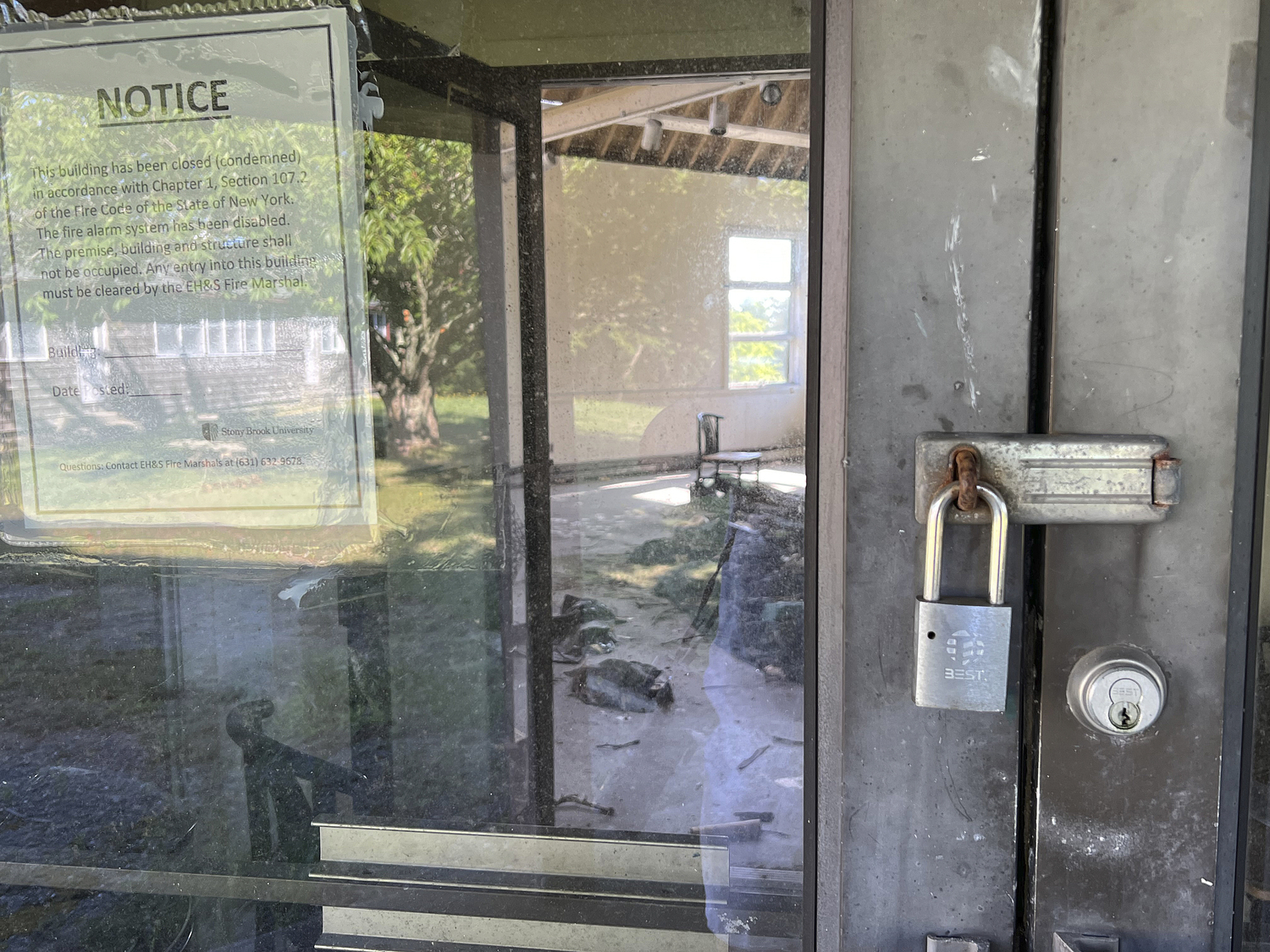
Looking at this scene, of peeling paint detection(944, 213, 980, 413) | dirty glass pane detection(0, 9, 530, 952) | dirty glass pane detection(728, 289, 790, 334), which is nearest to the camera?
peeling paint detection(944, 213, 980, 413)

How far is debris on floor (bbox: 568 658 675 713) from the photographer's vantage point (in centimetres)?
119

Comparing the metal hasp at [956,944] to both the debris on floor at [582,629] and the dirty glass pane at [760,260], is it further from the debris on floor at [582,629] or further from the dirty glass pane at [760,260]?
the dirty glass pane at [760,260]

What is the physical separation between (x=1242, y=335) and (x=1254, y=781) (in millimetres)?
463

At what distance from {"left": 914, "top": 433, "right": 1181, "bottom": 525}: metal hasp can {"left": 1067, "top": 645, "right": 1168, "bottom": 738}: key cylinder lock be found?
0.14 metres

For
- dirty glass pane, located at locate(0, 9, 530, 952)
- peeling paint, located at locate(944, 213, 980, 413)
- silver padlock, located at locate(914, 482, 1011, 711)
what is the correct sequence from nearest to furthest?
silver padlock, located at locate(914, 482, 1011, 711), peeling paint, located at locate(944, 213, 980, 413), dirty glass pane, located at locate(0, 9, 530, 952)

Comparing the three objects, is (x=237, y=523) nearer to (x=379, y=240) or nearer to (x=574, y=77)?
(x=379, y=240)

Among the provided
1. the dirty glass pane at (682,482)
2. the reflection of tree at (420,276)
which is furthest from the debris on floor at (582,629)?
the reflection of tree at (420,276)

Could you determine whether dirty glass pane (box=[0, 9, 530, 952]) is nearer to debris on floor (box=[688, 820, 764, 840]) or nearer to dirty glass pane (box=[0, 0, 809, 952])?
dirty glass pane (box=[0, 0, 809, 952])

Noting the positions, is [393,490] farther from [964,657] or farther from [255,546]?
[964,657]

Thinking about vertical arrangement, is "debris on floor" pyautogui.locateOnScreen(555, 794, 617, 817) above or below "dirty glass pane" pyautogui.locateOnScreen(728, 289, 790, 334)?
below

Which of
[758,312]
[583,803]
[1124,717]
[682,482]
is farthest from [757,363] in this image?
[583,803]

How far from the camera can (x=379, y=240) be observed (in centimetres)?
116

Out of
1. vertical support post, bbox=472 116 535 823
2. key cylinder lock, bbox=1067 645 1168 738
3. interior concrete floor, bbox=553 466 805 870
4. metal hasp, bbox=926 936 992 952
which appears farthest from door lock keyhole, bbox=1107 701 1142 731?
vertical support post, bbox=472 116 535 823

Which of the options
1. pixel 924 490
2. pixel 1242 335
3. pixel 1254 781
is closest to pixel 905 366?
pixel 924 490
